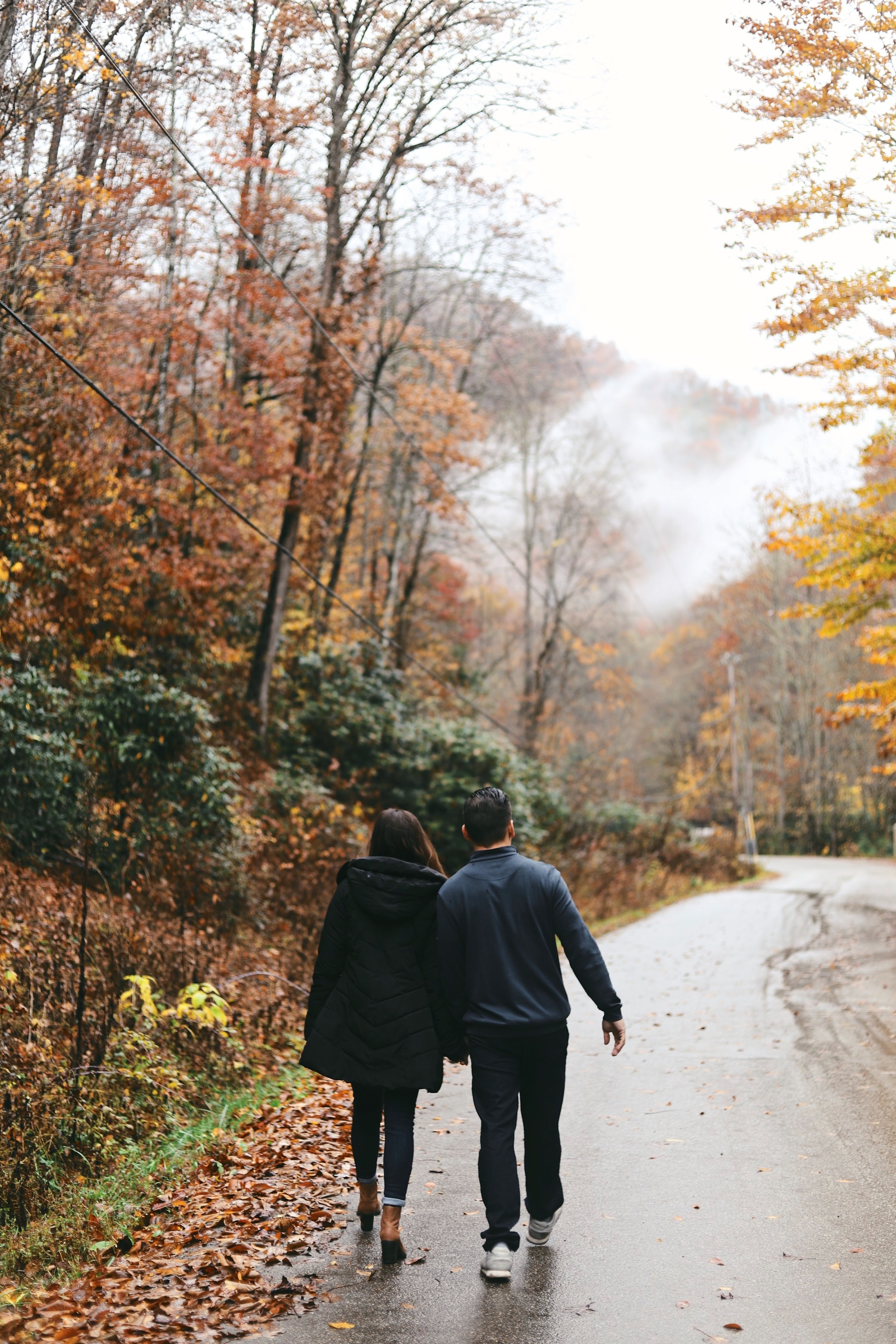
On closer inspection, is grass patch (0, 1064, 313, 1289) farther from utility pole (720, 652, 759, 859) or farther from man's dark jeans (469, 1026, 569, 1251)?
utility pole (720, 652, 759, 859)

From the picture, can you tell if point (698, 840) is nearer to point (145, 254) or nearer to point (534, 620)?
point (534, 620)

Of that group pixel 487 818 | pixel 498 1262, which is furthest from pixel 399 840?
pixel 498 1262

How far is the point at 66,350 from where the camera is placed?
1284 centimetres

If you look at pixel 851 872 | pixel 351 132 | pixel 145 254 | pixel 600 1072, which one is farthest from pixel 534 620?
pixel 600 1072

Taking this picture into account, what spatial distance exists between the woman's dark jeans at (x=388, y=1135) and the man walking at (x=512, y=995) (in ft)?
1.04

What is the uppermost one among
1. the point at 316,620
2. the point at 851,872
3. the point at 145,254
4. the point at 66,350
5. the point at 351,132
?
the point at 351,132

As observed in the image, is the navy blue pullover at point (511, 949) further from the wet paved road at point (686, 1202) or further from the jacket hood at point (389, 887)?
the wet paved road at point (686, 1202)

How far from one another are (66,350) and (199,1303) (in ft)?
35.8

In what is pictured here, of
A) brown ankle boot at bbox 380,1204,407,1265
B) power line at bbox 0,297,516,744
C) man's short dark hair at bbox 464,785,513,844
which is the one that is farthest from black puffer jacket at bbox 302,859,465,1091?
power line at bbox 0,297,516,744

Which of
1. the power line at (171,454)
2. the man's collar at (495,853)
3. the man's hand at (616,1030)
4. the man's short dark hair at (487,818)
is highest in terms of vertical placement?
the power line at (171,454)

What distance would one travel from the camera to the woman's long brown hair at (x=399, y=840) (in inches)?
197

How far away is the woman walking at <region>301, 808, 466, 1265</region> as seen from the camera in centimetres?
476

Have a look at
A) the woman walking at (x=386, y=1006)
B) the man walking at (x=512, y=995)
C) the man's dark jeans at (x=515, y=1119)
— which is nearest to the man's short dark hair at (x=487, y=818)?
the man walking at (x=512, y=995)

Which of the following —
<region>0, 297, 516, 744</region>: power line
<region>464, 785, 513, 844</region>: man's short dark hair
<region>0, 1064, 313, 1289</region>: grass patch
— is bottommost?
<region>0, 1064, 313, 1289</region>: grass patch
